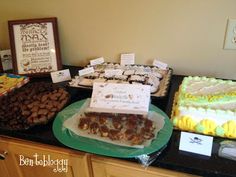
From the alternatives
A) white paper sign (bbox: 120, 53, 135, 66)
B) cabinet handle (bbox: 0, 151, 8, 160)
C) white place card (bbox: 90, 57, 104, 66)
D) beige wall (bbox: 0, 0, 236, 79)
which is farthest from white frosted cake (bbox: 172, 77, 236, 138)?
cabinet handle (bbox: 0, 151, 8, 160)

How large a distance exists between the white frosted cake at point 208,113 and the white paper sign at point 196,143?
5cm

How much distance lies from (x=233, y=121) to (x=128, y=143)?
33 cm

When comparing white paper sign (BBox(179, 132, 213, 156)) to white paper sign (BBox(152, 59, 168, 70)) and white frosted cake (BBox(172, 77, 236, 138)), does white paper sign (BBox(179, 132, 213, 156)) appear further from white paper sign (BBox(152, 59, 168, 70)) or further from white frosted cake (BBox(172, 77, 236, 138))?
white paper sign (BBox(152, 59, 168, 70))

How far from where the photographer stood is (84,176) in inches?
34.3

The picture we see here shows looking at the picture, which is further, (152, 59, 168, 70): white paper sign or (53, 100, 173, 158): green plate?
(152, 59, 168, 70): white paper sign

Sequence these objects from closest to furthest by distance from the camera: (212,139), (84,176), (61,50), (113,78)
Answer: (212,139) < (84,176) < (113,78) < (61,50)

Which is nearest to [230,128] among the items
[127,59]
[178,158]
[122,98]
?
[178,158]

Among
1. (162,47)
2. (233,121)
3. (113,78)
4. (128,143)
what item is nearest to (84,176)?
(128,143)

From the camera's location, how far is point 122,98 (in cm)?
87

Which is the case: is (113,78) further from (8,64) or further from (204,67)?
(8,64)

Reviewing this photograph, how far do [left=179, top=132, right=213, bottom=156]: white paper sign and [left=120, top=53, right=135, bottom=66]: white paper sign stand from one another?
0.52 meters

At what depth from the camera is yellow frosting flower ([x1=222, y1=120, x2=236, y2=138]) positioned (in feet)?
2.48

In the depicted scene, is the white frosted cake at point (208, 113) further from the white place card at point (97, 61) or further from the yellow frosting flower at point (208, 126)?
the white place card at point (97, 61)

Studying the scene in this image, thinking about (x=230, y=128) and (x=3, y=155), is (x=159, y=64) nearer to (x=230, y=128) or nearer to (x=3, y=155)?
(x=230, y=128)
